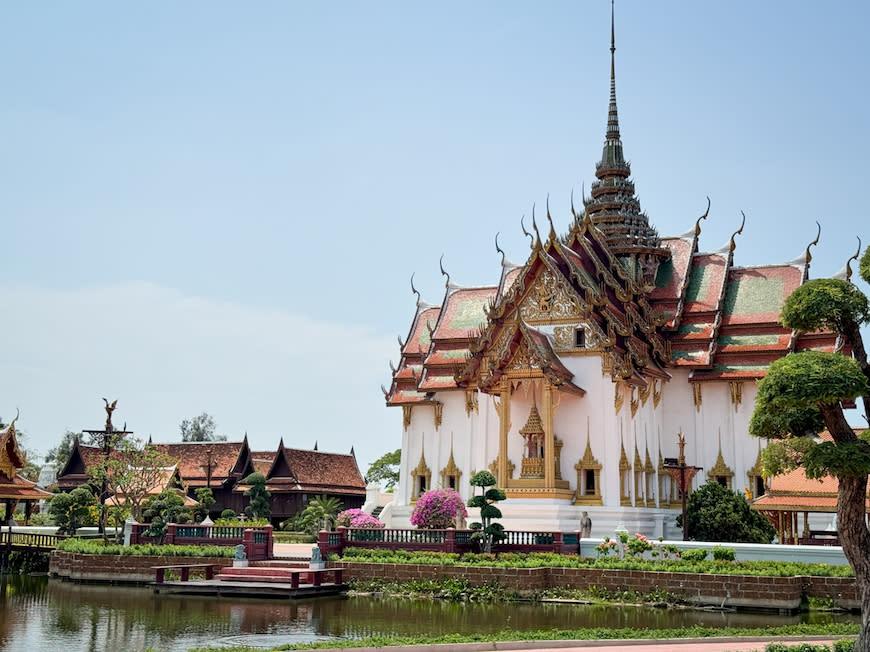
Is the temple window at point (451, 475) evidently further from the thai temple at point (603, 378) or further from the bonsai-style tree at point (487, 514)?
the bonsai-style tree at point (487, 514)

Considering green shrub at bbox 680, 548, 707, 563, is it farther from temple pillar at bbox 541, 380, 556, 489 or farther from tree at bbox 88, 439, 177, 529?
tree at bbox 88, 439, 177, 529

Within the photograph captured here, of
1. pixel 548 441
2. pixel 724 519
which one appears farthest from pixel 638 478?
pixel 724 519

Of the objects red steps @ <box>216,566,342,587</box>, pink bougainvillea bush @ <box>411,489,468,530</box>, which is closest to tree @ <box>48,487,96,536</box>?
red steps @ <box>216,566,342,587</box>

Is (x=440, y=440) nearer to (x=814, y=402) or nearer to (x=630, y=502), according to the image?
(x=630, y=502)

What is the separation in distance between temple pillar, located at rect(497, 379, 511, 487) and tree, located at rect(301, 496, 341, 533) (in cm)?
862

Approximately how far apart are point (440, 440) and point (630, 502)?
635cm

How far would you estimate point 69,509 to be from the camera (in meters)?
27.6

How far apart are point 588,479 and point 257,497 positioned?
1559 centimetres

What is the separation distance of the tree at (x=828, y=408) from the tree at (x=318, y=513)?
71.7 ft

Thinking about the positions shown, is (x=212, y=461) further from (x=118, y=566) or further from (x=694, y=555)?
(x=694, y=555)

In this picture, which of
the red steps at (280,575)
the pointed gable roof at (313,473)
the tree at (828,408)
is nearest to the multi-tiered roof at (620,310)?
the red steps at (280,575)

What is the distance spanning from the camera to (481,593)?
658 inches

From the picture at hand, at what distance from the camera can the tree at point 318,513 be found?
103 feet

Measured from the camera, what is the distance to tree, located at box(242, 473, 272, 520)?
34.8 meters
